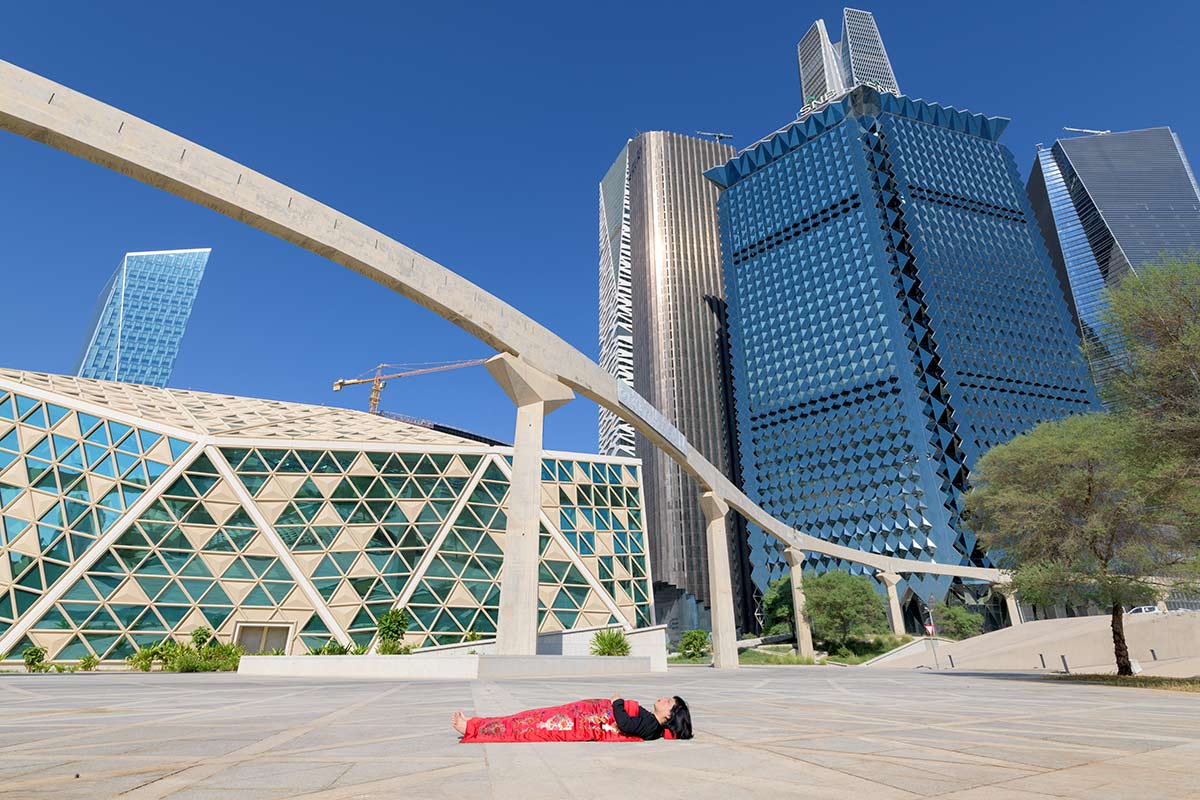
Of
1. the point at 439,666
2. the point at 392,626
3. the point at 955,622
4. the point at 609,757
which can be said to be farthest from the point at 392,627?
the point at 955,622

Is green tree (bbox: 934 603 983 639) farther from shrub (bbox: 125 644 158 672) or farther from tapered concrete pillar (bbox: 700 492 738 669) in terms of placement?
shrub (bbox: 125 644 158 672)

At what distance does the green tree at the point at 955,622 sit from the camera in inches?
2288

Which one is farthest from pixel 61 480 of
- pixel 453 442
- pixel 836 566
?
pixel 836 566

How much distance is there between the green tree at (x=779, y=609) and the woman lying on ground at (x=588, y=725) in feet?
216

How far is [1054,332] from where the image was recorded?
8419cm

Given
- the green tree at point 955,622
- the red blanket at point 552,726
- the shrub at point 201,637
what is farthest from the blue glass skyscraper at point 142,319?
the red blanket at point 552,726

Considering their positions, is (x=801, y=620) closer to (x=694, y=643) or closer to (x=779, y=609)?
(x=694, y=643)

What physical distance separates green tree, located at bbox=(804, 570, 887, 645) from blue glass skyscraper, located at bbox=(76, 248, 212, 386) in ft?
536

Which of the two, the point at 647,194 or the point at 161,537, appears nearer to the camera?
the point at 161,537

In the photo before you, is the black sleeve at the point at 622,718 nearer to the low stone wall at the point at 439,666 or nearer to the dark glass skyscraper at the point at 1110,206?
the low stone wall at the point at 439,666

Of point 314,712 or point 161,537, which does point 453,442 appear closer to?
point 161,537

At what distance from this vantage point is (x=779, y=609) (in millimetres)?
68000

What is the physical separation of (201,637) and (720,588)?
26128mm

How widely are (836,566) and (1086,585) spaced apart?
57.6 metres
